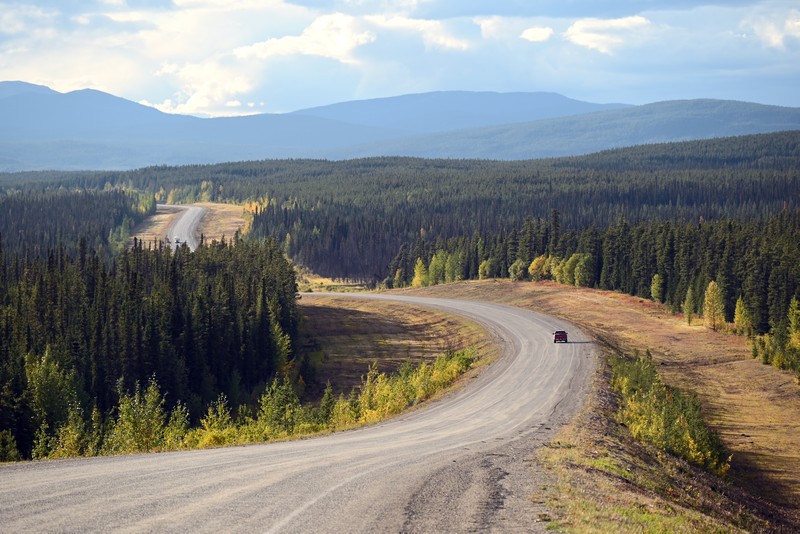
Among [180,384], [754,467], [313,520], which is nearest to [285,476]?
[313,520]

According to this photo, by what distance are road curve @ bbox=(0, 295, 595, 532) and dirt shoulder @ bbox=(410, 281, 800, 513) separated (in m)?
16.0

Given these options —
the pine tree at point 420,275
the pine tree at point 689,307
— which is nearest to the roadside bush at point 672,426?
the pine tree at point 689,307

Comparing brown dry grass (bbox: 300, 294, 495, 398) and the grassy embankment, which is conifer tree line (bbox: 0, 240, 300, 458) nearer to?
brown dry grass (bbox: 300, 294, 495, 398)

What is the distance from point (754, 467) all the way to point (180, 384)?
44010 mm

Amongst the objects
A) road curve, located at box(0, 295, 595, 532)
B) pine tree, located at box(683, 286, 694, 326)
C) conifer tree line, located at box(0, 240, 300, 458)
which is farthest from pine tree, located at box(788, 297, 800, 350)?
road curve, located at box(0, 295, 595, 532)

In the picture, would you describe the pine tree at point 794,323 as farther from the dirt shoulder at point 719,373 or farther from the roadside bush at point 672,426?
the roadside bush at point 672,426

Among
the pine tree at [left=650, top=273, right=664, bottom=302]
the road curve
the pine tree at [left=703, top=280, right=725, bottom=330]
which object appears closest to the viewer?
the road curve

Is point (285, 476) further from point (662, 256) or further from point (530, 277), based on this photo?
point (530, 277)

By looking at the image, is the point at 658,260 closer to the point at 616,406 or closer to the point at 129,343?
the point at 616,406

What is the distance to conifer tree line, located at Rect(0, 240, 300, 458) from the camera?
57.2 meters

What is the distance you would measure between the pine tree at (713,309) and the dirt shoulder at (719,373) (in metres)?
1.59

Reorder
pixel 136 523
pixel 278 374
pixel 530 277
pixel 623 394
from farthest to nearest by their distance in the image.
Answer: pixel 530 277, pixel 278 374, pixel 623 394, pixel 136 523

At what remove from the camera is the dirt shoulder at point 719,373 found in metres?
48.1

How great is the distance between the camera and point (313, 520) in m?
19.9
